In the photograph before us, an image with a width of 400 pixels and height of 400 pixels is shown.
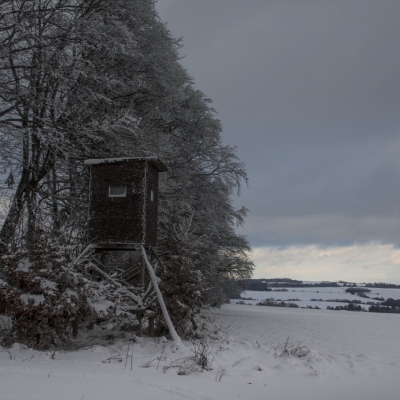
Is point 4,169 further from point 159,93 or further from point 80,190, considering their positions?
point 159,93

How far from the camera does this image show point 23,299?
7926 millimetres

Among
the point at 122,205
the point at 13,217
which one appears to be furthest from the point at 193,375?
the point at 13,217

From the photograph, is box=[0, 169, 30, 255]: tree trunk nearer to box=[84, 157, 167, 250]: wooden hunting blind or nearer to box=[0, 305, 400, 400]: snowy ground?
box=[84, 157, 167, 250]: wooden hunting blind

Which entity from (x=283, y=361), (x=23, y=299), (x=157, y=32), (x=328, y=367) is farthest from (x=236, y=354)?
(x=157, y=32)

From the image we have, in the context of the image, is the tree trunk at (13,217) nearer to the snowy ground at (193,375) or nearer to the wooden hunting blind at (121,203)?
the wooden hunting blind at (121,203)

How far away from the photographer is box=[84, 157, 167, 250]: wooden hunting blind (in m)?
10.7

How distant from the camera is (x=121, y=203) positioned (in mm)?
10859

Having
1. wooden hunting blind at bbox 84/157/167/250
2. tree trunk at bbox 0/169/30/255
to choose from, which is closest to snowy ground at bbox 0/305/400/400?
wooden hunting blind at bbox 84/157/167/250

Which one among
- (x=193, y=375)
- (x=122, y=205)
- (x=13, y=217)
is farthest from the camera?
(x=13, y=217)

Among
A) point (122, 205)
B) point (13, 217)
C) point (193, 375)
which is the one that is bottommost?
point (193, 375)

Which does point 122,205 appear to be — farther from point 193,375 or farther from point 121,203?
point 193,375

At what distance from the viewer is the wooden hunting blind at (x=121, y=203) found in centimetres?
1066

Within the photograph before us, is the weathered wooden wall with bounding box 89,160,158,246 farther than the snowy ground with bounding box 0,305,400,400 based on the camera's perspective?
Yes

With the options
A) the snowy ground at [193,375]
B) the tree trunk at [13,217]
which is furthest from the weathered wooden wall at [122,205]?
the snowy ground at [193,375]
